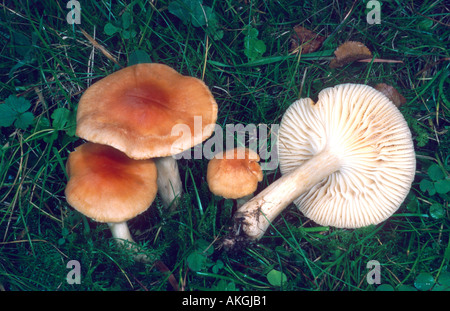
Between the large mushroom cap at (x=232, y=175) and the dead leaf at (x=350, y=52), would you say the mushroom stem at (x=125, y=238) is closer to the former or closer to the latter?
the large mushroom cap at (x=232, y=175)

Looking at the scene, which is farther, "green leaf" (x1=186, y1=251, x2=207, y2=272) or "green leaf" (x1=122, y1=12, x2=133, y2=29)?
"green leaf" (x1=122, y1=12, x2=133, y2=29)

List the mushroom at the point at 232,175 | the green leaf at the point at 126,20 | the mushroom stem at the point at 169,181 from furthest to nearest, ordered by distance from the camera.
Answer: the green leaf at the point at 126,20 < the mushroom stem at the point at 169,181 < the mushroom at the point at 232,175

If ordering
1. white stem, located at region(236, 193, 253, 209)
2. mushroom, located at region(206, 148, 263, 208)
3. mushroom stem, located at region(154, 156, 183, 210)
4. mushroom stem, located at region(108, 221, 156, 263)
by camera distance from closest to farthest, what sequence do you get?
mushroom, located at region(206, 148, 263, 208) < mushroom stem, located at region(108, 221, 156, 263) < mushroom stem, located at region(154, 156, 183, 210) < white stem, located at region(236, 193, 253, 209)

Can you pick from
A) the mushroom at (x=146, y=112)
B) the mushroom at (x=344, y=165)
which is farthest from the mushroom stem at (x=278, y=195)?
the mushroom at (x=146, y=112)

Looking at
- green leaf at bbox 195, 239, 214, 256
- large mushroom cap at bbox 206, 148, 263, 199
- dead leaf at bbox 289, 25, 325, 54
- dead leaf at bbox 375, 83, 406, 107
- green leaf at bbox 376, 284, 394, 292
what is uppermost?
dead leaf at bbox 289, 25, 325, 54

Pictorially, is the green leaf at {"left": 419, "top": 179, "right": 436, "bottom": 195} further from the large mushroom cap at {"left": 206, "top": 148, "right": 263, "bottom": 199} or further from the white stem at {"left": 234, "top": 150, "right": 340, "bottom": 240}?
the large mushroom cap at {"left": 206, "top": 148, "right": 263, "bottom": 199}

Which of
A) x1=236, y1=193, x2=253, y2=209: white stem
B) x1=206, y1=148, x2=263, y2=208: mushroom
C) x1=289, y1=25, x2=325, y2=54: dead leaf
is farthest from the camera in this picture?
x1=289, y1=25, x2=325, y2=54: dead leaf

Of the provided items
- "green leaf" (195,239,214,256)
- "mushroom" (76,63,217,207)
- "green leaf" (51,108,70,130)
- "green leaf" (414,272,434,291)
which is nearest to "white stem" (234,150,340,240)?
"green leaf" (195,239,214,256)
